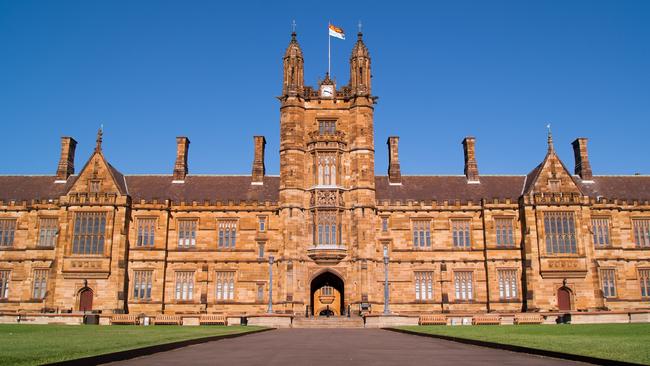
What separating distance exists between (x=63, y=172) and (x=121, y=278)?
1209 cm

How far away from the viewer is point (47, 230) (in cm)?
4253

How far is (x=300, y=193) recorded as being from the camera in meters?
A: 42.5

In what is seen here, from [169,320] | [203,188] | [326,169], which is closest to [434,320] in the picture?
[326,169]

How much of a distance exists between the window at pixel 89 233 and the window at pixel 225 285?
859cm

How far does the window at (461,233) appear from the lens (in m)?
42.7

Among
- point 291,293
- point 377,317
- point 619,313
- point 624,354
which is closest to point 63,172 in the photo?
point 291,293

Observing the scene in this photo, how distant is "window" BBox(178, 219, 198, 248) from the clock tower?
6.87m

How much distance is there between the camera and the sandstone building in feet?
133

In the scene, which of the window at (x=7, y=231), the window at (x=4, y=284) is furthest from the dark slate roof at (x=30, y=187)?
the window at (x=4, y=284)

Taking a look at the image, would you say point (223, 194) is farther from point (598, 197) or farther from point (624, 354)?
point (624, 354)

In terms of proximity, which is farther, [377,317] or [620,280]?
[620,280]

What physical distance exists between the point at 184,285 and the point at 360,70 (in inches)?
834

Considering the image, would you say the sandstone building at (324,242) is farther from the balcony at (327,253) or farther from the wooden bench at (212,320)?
the wooden bench at (212,320)

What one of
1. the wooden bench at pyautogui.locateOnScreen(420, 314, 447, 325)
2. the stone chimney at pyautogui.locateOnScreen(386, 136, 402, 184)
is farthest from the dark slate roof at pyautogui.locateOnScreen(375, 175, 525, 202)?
the wooden bench at pyautogui.locateOnScreen(420, 314, 447, 325)
